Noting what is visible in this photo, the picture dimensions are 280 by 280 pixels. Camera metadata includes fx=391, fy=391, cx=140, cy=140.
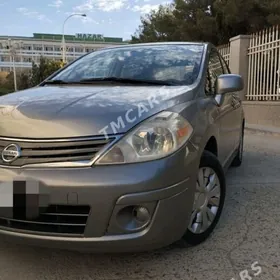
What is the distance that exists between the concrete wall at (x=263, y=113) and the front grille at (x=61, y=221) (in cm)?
782

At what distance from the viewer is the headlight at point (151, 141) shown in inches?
87.9

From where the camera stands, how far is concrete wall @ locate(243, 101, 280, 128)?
30.4 ft

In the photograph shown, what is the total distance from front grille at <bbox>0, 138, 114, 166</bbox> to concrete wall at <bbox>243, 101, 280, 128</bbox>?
25.4ft

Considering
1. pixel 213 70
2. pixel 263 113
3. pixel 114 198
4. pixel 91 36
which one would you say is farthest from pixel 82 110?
pixel 91 36

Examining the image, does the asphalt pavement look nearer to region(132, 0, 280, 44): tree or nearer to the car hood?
the car hood

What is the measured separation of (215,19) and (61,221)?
16.2 metres

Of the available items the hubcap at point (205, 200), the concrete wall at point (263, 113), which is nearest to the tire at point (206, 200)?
the hubcap at point (205, 200)

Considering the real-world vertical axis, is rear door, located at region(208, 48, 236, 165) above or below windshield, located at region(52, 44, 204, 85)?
below

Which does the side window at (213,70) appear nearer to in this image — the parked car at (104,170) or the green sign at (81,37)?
the parked car at (104,170)

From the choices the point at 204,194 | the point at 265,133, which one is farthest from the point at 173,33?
the point at 204,194

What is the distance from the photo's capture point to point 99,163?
7.21 ft

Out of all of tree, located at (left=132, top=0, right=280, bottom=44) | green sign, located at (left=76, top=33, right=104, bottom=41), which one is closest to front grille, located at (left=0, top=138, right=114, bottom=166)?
Result: tree, located at (left=132, top=0, right=280, bottom=44)

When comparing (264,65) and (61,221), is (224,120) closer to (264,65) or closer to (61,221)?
(61,221)

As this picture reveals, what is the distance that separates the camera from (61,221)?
2.24 metres
